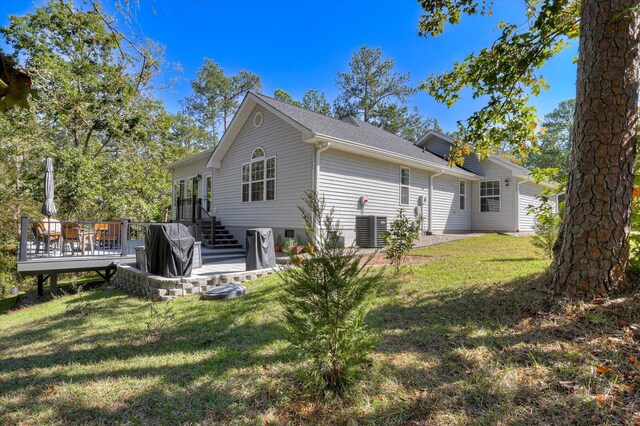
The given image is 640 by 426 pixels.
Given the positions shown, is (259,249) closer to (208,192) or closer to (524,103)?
(524,103)

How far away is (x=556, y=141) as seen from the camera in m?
43.2

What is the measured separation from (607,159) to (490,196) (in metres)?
14.8

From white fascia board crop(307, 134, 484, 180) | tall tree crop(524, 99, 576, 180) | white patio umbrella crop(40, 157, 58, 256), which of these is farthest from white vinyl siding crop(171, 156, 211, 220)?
tall tree crop(524, 99, 576, 180)

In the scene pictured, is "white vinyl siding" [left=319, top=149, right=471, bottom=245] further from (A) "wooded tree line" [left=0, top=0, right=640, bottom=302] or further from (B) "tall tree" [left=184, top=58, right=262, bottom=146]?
(B) "tall tree" [left=184, top=58, right=262, bottom=146]

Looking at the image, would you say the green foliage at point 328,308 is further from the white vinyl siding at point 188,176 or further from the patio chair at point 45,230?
the white vinyl siding at point 188,176

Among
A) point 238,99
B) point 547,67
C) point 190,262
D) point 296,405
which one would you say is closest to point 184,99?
point 238,99

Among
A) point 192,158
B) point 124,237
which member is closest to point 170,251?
point 124,237

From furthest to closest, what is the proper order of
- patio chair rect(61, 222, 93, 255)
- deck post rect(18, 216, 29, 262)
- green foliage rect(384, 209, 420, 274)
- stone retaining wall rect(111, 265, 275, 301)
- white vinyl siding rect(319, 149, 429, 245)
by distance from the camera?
white vinyl siding rect(319, 149, 429, 245), patio chair rect(61, 222, 93, 255), deck post rect(18, 216, 29, 262), stone retaining wall rect(111, 265, 275, 301), green foliage rect(384, 209, 420, 274)

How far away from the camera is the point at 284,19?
10398 millimetres

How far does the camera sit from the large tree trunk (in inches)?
124

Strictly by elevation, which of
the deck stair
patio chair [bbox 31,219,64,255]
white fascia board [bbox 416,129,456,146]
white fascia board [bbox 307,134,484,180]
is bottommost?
the deck stair

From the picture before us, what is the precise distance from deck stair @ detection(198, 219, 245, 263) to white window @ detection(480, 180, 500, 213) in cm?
1303

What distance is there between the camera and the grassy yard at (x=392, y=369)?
2150mm

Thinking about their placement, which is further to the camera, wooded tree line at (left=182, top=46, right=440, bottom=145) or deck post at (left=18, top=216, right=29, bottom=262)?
wooded tree line at (left=182, top=46, right=440, bottom=145)
